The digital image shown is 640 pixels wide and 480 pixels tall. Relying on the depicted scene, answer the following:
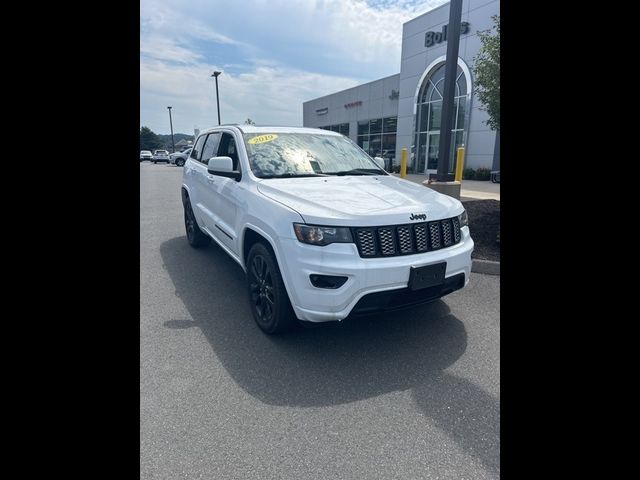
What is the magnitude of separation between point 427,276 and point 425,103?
66.1ft

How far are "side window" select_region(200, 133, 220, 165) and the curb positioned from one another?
3863mm

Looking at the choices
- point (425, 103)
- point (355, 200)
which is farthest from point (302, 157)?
point (425, 103)

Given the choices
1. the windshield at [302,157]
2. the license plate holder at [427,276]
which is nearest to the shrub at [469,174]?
the windshield at [302,157]

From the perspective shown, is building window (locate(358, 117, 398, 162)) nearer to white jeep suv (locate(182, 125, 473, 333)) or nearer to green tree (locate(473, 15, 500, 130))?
green tree (locate(473, 15, 500, 130))

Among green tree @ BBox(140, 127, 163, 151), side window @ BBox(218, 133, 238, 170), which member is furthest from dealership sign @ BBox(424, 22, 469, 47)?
green tree @ BBox(140, 127, 163, 151)

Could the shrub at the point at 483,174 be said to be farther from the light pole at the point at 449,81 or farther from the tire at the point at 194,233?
the tire at the point at 194,233

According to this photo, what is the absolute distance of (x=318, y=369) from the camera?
9.27 feet

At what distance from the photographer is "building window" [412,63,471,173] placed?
18.3m

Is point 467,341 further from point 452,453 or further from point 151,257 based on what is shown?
point 151,257

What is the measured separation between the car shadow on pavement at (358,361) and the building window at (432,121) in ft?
54.6

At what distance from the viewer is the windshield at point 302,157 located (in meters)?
3.86
